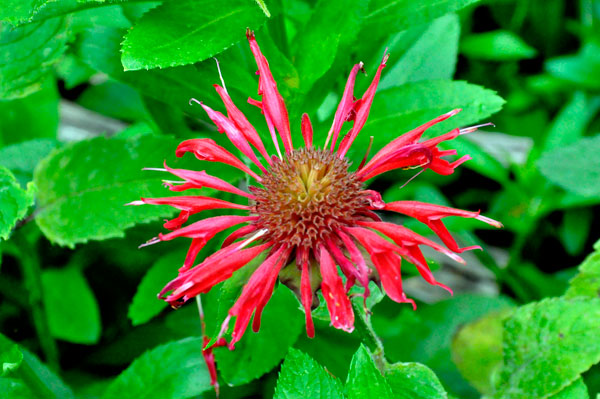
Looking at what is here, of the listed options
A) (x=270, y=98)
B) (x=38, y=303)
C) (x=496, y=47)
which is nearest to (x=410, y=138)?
(x=270, y=98)

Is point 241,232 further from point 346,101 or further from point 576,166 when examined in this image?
point 576,166

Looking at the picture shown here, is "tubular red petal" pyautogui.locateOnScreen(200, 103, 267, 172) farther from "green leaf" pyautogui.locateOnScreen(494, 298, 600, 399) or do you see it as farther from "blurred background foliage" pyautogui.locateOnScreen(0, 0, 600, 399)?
"green leaf" pyautogui.locateOnScreen(494, 298, 600, 399)

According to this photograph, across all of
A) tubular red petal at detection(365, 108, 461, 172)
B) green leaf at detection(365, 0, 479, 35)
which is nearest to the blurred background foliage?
green leaf at detection(365, 0, 479, 35)


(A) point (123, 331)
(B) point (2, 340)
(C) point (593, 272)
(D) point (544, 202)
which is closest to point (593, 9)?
(D) point (544, 202)

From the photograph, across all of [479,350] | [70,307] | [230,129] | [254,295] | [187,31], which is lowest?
[479,350]

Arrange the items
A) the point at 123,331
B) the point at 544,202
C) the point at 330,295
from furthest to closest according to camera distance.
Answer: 1. the point at 544,202
2. the point at 123,331
3. the point at 330,295

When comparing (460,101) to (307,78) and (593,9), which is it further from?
(593,9)
